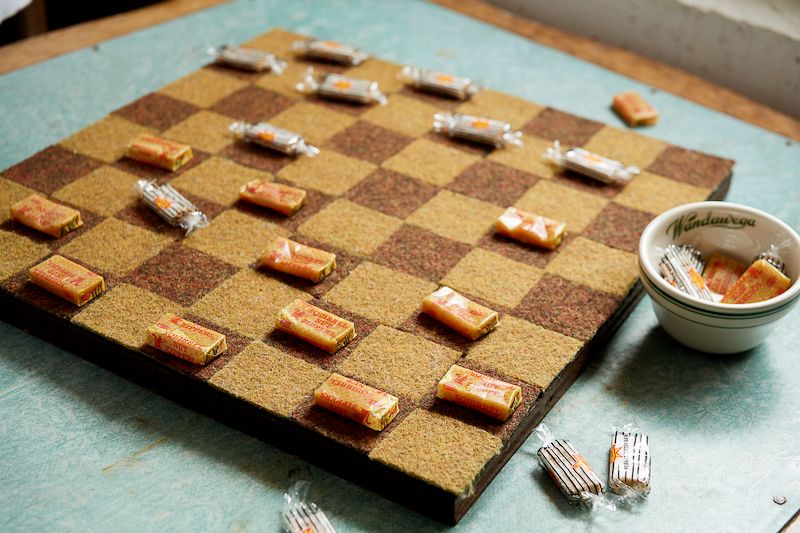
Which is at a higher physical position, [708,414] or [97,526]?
[708,414]

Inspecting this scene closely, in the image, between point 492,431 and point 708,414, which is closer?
point 492,431

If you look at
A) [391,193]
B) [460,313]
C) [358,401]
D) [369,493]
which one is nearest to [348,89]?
[391,193]

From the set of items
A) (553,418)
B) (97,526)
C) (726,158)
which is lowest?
(97,526)

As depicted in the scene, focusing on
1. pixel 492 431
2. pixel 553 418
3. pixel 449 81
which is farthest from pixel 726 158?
pixel 492 431

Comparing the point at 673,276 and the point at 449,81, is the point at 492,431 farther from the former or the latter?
the point at 449,81

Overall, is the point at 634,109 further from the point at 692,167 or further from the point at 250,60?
the point at 250,60

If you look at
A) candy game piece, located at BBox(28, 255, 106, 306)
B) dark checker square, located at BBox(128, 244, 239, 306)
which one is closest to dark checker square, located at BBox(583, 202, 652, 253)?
dark checker square, located at BBox(128, 244, 239, 306)
